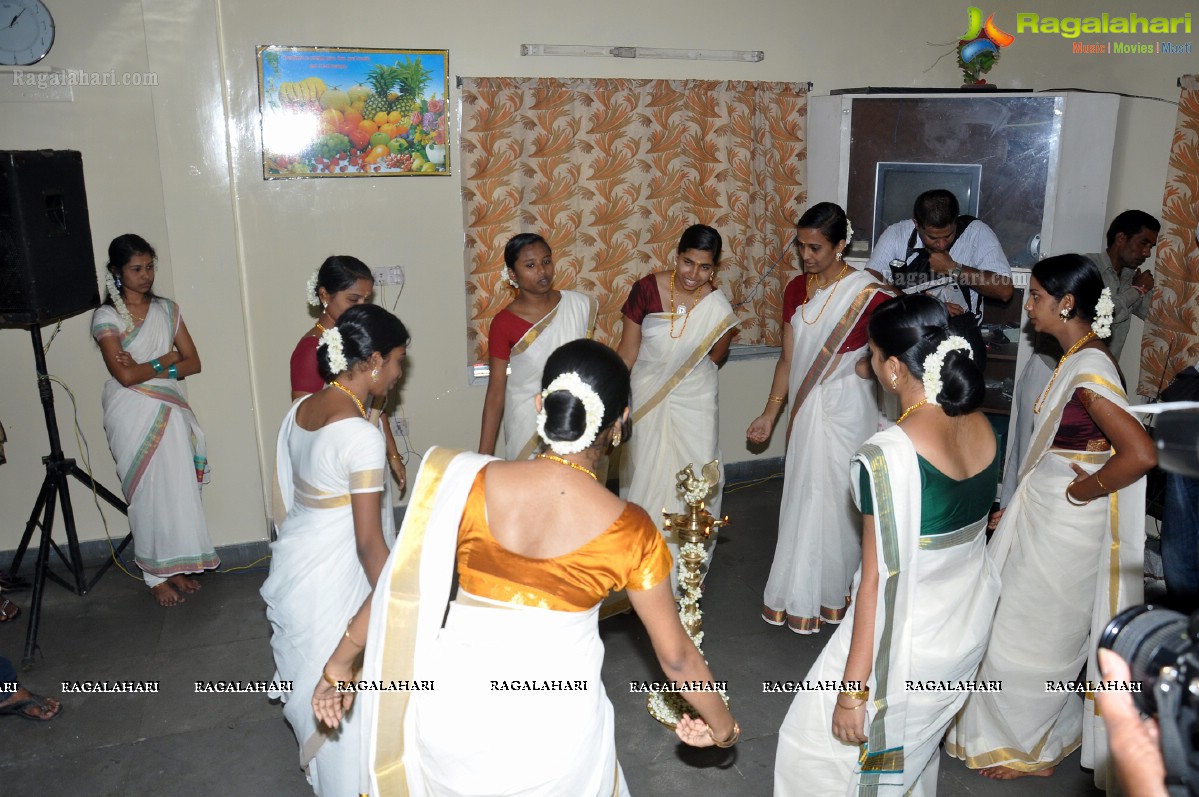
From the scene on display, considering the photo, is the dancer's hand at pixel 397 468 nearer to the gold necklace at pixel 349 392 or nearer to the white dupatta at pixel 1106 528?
the gold necklace at pixel 349 392

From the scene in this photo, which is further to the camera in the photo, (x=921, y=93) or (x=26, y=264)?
(x=921, y=93)

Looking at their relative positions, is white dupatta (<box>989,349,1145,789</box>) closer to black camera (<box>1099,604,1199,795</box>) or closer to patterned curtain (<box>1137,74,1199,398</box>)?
black camera (<box>1099,604,1199,795</box>)

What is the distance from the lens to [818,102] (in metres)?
5.04

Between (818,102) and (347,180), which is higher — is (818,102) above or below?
above

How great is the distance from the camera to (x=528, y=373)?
12.4 ft

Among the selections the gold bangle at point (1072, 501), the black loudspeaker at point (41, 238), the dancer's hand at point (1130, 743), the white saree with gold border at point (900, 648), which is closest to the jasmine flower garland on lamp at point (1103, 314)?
the gold bangle at point (1072, 501)

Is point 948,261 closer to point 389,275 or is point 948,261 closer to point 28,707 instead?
point 389,275

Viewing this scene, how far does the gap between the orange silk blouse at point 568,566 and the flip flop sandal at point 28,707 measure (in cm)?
226

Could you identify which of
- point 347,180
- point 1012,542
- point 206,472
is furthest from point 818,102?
point 206,472

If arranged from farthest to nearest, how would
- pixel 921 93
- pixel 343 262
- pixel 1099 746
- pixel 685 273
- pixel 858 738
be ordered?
pixel 921 93
pixel 685 273
pixel 343 262
pixel 1099 746
pixel 858 738

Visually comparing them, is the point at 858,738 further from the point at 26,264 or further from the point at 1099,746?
the point at 26,264

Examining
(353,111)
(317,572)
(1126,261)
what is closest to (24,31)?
(353,111)

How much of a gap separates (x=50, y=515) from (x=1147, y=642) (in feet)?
12.8

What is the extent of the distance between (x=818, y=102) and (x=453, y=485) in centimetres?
397
